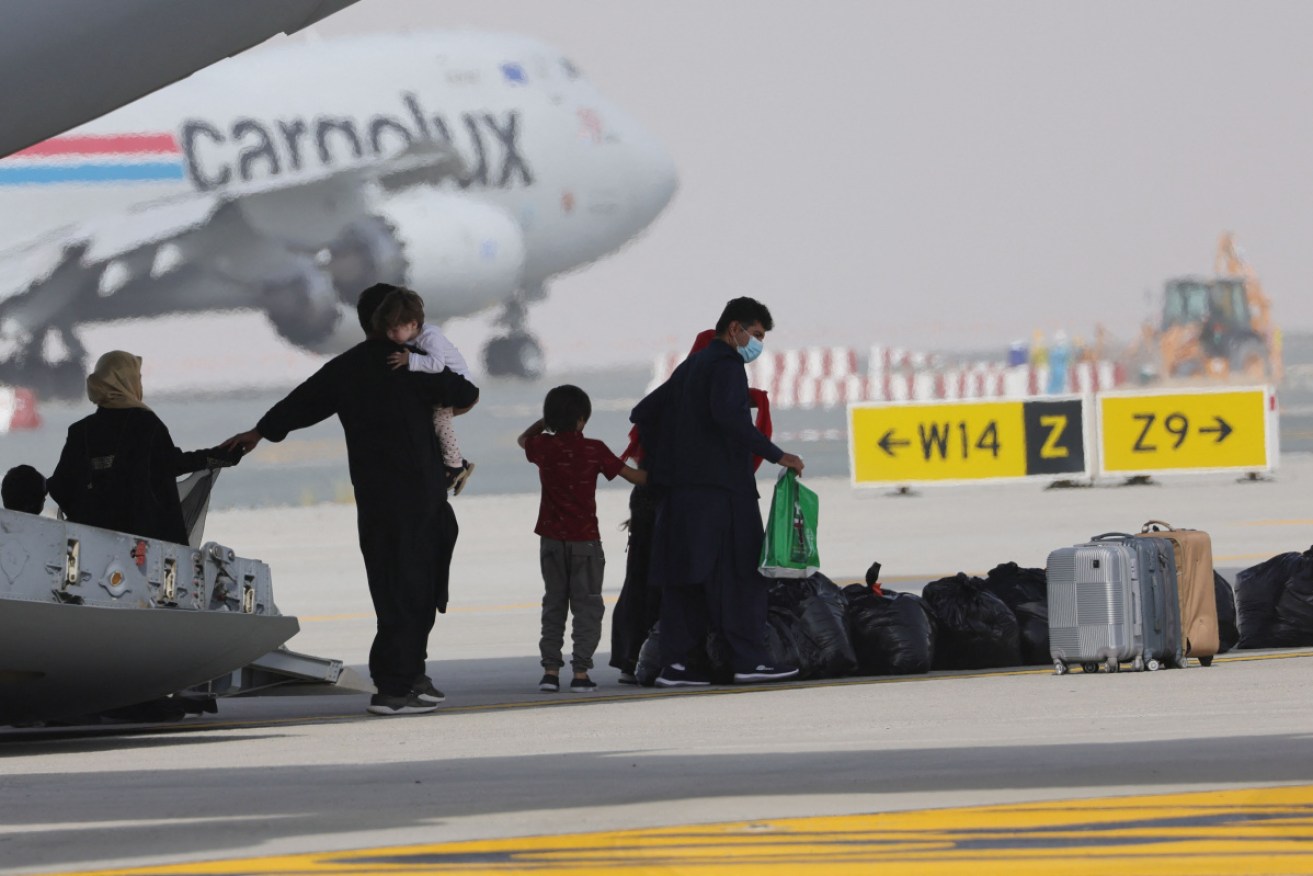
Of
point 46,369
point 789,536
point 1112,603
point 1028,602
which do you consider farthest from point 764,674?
point 46,369

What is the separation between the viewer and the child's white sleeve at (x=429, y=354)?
31.3 ft

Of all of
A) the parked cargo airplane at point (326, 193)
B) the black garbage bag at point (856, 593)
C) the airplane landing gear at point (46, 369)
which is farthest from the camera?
the parked cargo airplane at point (326, 193)

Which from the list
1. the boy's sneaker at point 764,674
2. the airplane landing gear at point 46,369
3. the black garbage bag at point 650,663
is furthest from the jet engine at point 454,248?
the boy's sneaker at point 764,674

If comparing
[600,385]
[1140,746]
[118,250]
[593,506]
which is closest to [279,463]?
[118,250]

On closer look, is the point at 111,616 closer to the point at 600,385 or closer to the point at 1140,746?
the point at 1140,746

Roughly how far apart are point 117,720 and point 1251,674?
4578 mm

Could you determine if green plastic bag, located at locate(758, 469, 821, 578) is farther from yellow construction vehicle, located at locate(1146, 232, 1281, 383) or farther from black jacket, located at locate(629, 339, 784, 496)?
yellow construction vehicle, located at locate(1146, 232, 1281, 383)

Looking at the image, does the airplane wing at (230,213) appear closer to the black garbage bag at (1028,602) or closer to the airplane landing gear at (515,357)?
the airplane landing gear at (515,357)

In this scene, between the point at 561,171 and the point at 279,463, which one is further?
the point at 561,171

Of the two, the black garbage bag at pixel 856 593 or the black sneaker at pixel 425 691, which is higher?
the black garbage bag at pixel 856 593

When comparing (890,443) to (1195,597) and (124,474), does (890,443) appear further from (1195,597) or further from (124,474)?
(124,474)

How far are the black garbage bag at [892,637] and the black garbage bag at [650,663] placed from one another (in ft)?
2.83

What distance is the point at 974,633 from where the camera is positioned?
35.2 feet

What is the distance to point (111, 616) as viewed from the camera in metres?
8.07
